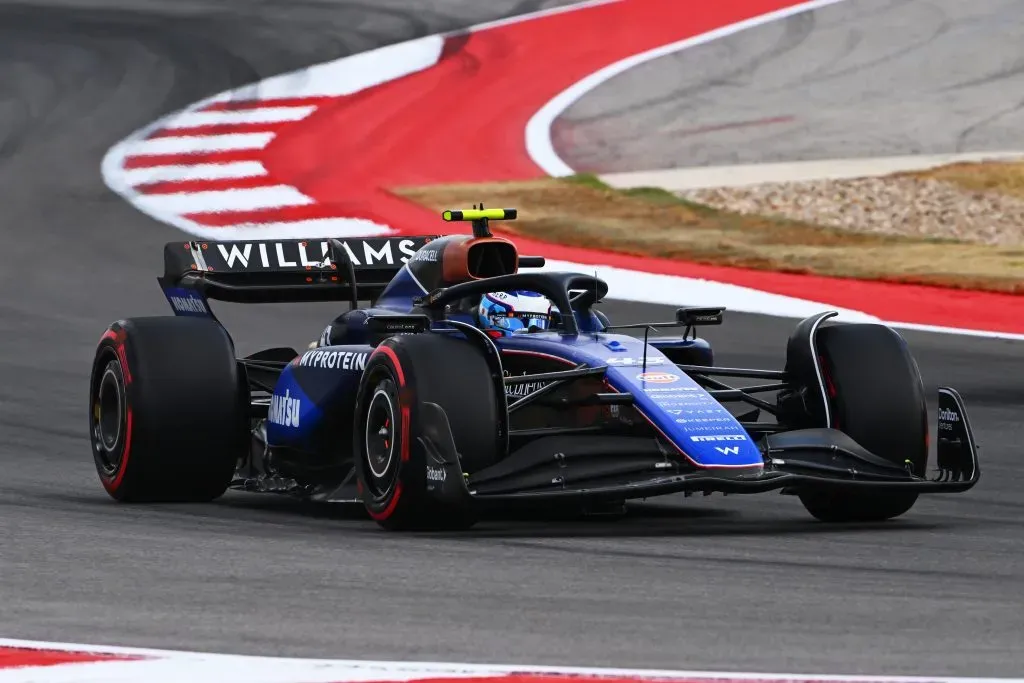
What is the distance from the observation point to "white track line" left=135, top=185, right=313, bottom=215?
71.1 ft

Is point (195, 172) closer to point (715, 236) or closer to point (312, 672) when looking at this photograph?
point (715, 236)

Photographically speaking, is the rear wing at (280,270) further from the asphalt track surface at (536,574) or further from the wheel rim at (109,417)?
the asphalt track surface at (536,574)

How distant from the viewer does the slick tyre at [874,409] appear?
Answer: 31.6ft

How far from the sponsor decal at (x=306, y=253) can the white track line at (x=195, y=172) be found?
11.0 metres

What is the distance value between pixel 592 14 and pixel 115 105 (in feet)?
24.8

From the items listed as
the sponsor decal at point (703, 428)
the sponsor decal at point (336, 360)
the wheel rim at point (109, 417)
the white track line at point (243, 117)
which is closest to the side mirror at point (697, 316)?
the sponsor decal at point (703, 428)

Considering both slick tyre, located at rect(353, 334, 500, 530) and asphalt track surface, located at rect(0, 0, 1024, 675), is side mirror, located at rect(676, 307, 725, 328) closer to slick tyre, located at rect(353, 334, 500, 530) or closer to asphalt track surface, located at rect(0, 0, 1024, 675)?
asphalt track surface, located at rect(0, 0, 1024, 675)

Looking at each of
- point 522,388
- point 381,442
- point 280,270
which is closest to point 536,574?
point 381,442

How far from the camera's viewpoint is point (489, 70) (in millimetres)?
28172

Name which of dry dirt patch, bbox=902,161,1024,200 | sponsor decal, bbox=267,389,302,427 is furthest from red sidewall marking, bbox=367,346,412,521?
dry dirt patch, bbox=902,161,1024,200

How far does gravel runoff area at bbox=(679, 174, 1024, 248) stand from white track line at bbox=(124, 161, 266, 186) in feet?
15.1

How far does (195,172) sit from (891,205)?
23.8 feet

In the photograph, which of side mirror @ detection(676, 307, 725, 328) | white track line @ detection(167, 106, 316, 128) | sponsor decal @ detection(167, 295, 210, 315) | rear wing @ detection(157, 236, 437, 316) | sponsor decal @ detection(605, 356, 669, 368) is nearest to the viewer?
sponsor decal @ detection(605, 356, 669, 368)

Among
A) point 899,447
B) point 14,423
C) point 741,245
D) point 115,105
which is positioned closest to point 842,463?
point 899,447
